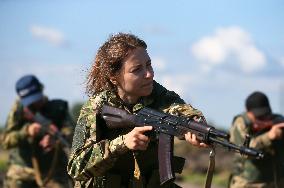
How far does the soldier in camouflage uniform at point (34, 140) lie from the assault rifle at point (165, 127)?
15.1 ft

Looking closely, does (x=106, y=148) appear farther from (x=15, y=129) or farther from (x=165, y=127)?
(x=15, y=129)

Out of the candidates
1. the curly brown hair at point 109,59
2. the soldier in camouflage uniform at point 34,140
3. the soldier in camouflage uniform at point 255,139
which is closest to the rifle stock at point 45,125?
the soldier in camouflage uniform at point 34,140

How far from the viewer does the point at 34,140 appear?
33.3ft

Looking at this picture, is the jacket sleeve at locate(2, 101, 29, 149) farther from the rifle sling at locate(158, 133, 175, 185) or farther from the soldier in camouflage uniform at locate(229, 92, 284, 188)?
the rifle sling at locate(158, 133, 175, 185)

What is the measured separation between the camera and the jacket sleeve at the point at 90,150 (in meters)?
5.24

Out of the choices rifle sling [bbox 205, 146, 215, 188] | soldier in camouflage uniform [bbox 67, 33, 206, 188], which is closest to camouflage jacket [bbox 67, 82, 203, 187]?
soldier in camouflage uniform [bbox 67, 33, 206, 188]

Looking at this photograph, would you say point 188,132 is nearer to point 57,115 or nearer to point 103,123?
point 103,123

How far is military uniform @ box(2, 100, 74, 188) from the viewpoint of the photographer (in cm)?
1001

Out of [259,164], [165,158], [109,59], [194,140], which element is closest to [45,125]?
[259,164]

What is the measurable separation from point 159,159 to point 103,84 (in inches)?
33.8

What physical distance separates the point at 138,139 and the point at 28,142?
5328 millimetres

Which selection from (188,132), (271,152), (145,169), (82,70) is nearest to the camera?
(188,132)

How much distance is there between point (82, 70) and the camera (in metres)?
5.87

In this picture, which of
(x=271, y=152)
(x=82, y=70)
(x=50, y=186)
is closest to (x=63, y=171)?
(x=50, y=186)
